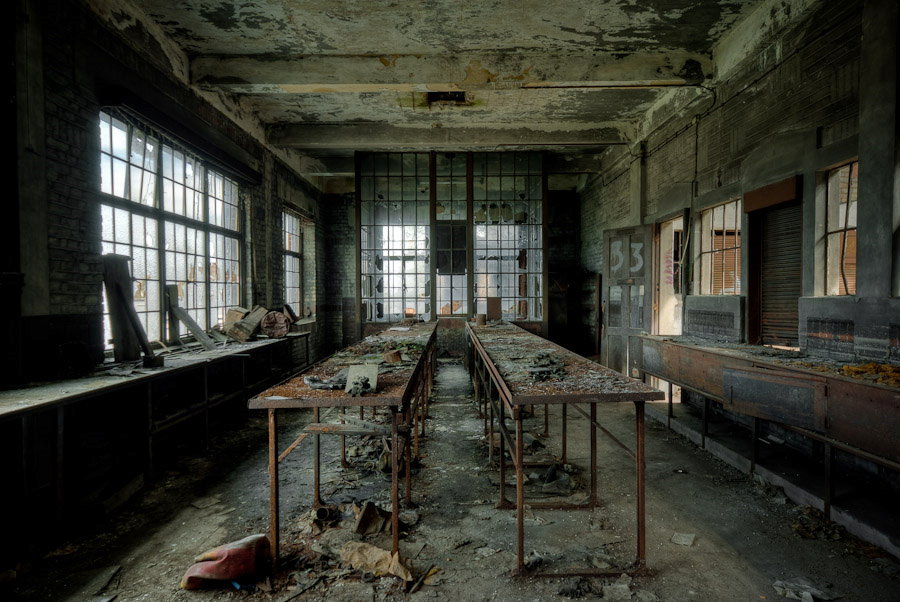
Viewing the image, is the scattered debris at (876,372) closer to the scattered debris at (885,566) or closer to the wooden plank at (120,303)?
the scattered debris at (885,566)

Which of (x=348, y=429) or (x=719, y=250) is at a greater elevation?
(x=719, y=250)

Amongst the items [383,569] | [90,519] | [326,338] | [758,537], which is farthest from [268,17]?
[326,338]

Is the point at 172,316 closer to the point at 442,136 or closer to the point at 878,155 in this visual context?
the point at 442,136

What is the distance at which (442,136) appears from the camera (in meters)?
7.22

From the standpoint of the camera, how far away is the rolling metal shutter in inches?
147

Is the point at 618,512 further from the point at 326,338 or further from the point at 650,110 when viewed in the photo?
the point at 326,338

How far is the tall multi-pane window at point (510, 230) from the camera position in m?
8.34

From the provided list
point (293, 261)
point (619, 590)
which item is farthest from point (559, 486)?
point (293, 261)

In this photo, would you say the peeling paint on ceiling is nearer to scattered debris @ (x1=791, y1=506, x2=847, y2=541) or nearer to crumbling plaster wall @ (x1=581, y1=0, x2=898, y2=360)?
crumbling plaster wall @ (x1=581, y1=0, x2=898, y2=360)

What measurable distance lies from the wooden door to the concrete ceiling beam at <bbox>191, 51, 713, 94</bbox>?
2.34 m

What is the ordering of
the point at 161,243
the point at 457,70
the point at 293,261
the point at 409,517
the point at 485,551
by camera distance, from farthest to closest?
the point at 293,261 < the point at 457,70 < the point at 161,243 < the point at 409,517 < the point at 485,551

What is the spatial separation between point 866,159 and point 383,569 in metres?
4.17

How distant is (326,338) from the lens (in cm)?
991

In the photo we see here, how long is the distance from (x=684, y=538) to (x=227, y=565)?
2.62 metres
